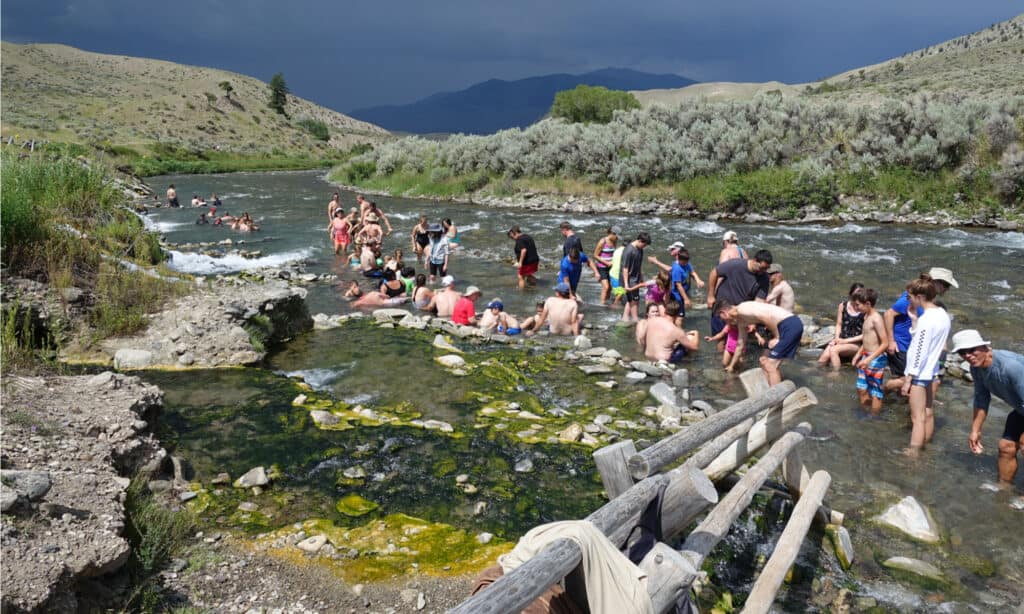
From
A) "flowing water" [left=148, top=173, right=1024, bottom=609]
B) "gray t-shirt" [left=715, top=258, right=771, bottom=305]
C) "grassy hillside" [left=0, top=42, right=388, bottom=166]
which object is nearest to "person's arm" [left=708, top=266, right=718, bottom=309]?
"gray t-shirt" [left=715, top=258, right=771, bottom=305]

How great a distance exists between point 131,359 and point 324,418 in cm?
384

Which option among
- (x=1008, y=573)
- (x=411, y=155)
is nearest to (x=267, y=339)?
(x=1008, y=573)

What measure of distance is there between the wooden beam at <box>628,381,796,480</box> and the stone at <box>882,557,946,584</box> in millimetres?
1655

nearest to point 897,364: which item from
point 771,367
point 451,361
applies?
point 771,367

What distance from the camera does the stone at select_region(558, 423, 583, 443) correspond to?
7.42 metres

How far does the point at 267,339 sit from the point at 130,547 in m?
6.85

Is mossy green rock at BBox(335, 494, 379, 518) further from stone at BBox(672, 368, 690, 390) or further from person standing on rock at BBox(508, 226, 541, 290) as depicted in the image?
person standing on rock at BBox(508, 226, 541, 290)

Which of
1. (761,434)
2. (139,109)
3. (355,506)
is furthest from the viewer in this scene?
(139,109)

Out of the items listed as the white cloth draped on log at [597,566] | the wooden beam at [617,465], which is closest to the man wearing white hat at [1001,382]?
the wooden beam at [617,465]

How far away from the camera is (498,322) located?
13023 mm

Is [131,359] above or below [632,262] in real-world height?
below

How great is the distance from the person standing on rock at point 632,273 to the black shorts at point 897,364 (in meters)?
5.13

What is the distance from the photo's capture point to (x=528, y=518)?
5781 millimetres

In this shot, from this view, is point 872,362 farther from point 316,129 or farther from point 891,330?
point 316,129
